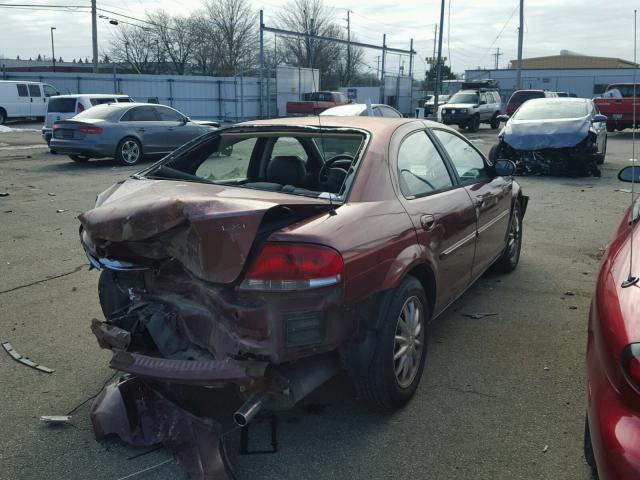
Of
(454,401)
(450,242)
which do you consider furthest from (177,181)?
(454,401)

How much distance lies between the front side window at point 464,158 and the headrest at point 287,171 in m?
1.10

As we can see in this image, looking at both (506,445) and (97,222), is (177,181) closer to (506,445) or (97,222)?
(97,222)

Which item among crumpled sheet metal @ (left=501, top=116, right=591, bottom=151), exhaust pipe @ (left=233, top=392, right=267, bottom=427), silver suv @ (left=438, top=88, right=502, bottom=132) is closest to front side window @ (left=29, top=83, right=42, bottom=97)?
silver suv @ (left=438, top=88, right=502, bottom=132)

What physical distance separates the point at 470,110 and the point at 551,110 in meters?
14.6

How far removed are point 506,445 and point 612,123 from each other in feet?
79.0

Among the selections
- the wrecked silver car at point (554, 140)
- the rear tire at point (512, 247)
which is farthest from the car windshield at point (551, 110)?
the rear tire at point (512, 247)

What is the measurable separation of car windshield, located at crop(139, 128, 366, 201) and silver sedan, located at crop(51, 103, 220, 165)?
10819 millimetres

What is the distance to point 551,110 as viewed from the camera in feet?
44.5

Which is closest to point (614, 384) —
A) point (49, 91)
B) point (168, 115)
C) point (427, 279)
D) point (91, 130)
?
point (427, 279)

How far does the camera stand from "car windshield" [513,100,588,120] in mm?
13317

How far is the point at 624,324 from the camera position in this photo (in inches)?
84.1

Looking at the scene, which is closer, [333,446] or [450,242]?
[333,446]

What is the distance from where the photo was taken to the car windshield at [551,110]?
13.3m

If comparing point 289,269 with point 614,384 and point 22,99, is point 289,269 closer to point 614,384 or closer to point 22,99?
point 614,384
